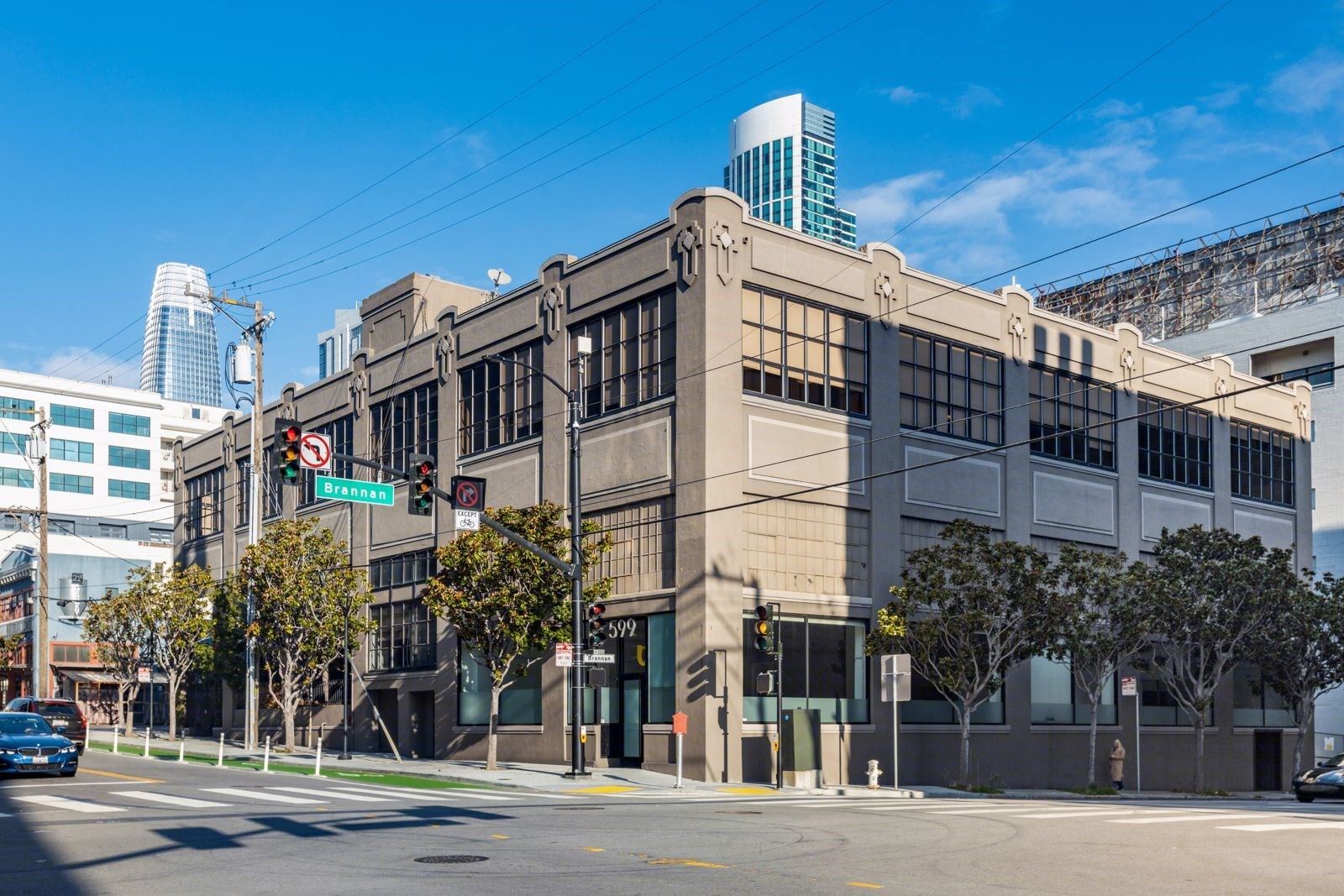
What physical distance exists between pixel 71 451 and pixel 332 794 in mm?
98528

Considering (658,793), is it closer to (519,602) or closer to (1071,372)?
(519,602)

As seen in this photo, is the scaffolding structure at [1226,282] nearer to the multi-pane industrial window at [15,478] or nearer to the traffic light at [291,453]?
the traffic light at [291,453]

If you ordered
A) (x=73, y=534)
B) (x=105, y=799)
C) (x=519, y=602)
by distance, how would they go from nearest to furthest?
1. (x=105, y=799)
2. (x=519, y=602)
3. (x=73, y=534)

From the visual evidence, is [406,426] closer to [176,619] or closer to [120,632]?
[176,619]

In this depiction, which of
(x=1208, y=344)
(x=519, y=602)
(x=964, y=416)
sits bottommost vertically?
(x=519, y=602)

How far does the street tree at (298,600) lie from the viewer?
154 feet

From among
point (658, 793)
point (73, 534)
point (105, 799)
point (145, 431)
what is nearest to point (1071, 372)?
point (658, 793)

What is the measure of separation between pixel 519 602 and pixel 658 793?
895 centimetres

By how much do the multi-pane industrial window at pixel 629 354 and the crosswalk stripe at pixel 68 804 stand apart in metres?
19.0

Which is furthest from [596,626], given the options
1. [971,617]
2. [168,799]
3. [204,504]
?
[204,504]

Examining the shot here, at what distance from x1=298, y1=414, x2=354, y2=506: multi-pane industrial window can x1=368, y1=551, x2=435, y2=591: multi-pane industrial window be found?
429 cm


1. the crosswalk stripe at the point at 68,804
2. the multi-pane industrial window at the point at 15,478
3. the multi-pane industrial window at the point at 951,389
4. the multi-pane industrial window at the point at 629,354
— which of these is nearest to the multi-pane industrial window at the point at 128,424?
the multi-pane industrial window at the point at 15,478

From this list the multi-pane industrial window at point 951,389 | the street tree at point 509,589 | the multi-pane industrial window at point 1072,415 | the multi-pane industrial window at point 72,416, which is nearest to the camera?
the street tree at point 509,589

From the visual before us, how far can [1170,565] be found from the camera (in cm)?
4475
